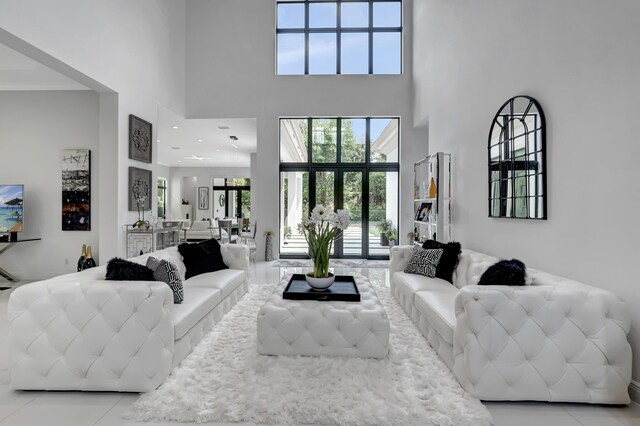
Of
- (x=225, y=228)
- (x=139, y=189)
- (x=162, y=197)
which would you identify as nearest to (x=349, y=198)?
(x=139, y=189)

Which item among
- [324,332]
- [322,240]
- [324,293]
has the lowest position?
[324,332]

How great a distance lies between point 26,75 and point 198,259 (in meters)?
4.21

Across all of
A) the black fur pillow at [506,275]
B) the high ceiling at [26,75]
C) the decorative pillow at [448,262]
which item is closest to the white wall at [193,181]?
the high ceiling at [26,75]

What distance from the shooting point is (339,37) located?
7.85 metres

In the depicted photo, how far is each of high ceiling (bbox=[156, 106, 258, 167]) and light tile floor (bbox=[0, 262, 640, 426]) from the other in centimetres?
568

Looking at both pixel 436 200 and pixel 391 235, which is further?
pixel 391 235

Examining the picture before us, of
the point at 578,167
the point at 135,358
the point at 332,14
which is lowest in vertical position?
the point at 135,358

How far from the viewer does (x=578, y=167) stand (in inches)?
102

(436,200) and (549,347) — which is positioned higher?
(436,200)

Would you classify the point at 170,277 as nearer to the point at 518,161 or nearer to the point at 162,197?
the point at 518,161

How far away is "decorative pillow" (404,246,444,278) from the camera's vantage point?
397 cm

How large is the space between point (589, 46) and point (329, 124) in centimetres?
581

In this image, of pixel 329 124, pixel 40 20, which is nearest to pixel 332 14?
pixel 329 124

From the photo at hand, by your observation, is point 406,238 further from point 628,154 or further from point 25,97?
point 25,97
